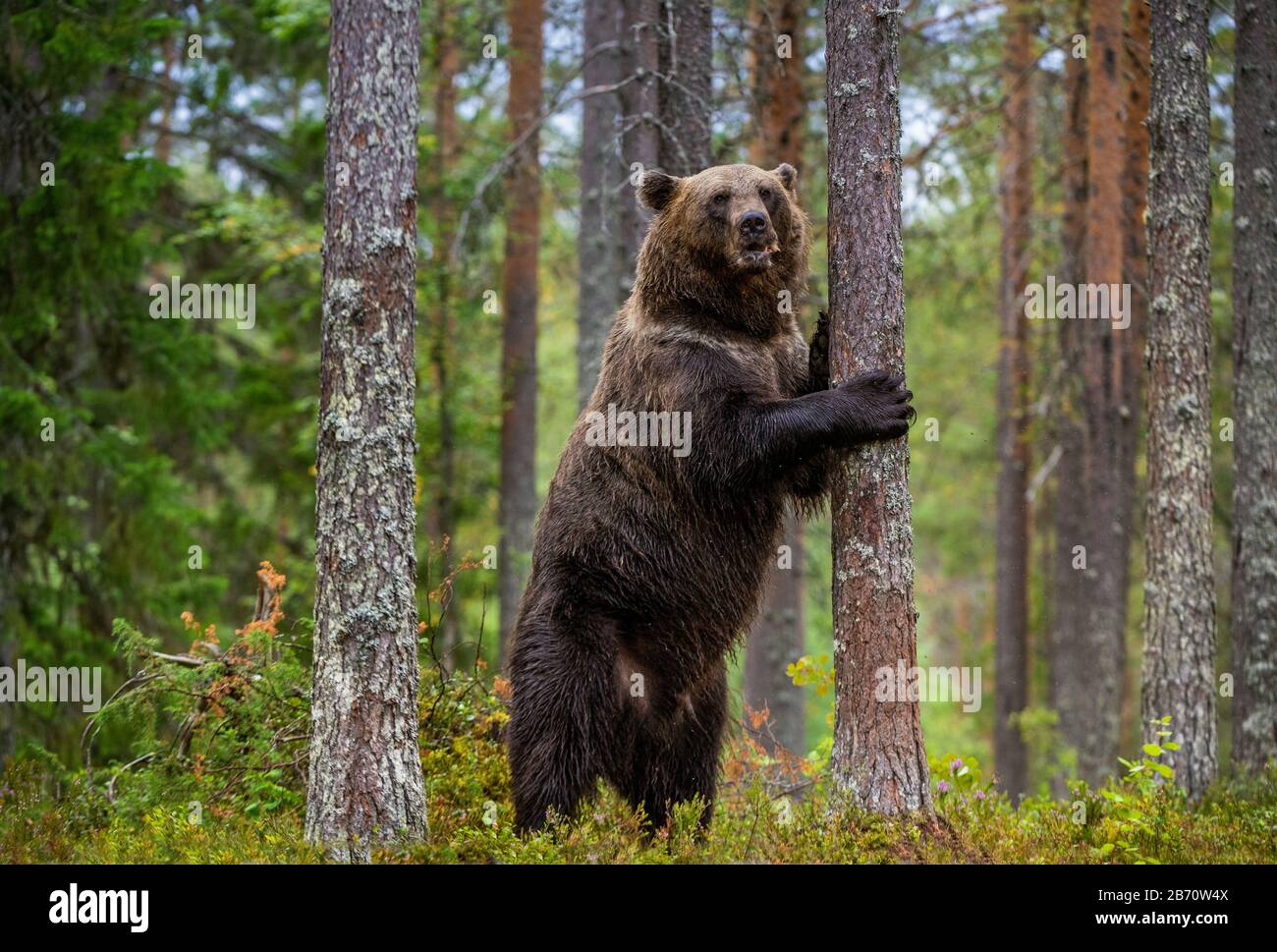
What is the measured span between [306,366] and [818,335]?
→ 11.7m

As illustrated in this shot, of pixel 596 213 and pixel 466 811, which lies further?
pixel 596 213

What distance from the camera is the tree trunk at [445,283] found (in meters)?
16.5

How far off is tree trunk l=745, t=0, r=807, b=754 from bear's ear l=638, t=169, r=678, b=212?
3614 millimetres

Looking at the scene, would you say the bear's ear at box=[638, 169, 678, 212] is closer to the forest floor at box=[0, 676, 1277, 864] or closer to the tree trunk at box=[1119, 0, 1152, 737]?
the forest floor at box=[0, 676, 1277, 864]

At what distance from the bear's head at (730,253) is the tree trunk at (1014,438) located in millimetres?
10615

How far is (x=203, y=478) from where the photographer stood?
17.5 meters

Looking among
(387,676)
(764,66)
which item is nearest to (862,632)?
(387,676)

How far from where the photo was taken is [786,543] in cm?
1162

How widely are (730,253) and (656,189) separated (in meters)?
0.88

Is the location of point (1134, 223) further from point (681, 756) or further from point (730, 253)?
point (681, 756)

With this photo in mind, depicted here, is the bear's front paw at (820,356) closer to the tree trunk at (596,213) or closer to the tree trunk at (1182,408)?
the tree trunk at (1182,408)

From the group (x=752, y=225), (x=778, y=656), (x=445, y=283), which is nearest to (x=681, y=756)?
(x=752, y=225)

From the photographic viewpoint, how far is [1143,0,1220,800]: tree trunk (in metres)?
8.46
